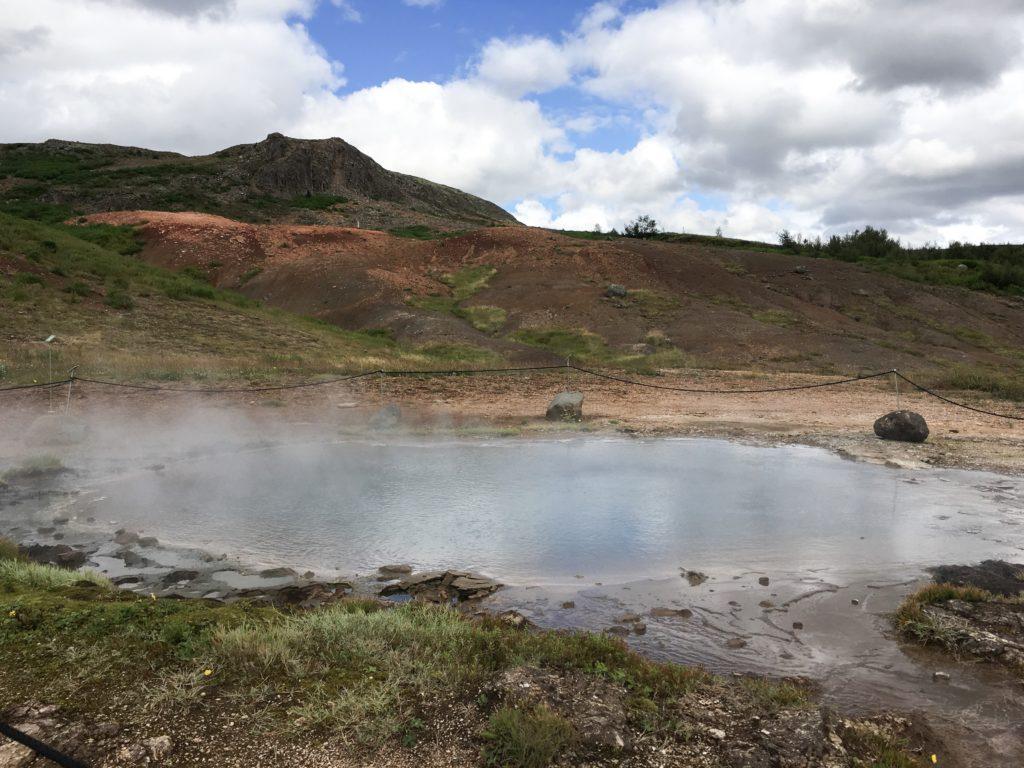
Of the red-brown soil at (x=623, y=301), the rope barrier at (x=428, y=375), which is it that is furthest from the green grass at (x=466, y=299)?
the rope barrier at (x=428, y=375)

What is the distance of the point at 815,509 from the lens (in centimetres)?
926

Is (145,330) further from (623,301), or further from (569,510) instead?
(623,301)

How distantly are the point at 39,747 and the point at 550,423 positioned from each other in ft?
40.6

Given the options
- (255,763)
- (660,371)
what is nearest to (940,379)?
(660,371)

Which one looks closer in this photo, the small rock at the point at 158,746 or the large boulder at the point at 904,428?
the small rock at the point at 158,746

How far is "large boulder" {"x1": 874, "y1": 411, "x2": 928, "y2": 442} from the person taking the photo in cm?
1315

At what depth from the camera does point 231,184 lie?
60.6 meters

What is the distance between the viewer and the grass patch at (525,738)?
3.74 m

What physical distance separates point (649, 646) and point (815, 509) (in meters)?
4.67

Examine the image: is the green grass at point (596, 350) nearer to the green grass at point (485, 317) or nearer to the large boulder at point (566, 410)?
the green grass at point (485, 317)

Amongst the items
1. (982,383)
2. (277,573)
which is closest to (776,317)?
(982,383)

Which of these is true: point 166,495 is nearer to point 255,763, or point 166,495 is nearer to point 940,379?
point 255,763

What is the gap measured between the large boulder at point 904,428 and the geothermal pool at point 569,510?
1.69m

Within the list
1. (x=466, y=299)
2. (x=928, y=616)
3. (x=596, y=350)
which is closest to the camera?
(x=928, y=616)
